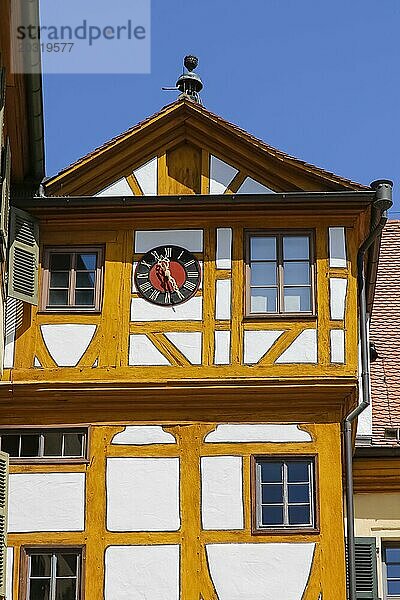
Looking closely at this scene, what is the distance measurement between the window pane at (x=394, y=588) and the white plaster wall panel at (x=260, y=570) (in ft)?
11.0

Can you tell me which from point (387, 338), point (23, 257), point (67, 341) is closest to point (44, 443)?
point (67, 341)

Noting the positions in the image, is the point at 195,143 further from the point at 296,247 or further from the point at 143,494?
the point at 143,494

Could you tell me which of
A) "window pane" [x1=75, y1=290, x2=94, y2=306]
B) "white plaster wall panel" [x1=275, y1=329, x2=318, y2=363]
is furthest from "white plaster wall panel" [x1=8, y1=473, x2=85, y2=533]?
"white plaster wall panel" [x1=275, y1=329, x2=318, y2=363]

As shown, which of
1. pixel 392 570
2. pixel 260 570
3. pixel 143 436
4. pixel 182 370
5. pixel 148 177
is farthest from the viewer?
pixel 392 570

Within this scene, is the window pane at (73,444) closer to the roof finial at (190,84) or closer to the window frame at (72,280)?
the window frame at (72,280)

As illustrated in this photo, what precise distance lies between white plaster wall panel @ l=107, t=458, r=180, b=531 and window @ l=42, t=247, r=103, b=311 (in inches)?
88.6

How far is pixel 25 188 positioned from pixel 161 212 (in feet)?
6.28

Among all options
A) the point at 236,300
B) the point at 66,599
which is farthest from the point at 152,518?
the point at 236,300

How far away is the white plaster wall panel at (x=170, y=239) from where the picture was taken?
65.4 feet

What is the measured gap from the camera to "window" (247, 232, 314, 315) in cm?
1944

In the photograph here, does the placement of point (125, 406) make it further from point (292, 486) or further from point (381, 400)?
point (381, 400)

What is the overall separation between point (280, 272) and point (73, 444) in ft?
11.8

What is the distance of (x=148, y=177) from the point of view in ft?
66.8

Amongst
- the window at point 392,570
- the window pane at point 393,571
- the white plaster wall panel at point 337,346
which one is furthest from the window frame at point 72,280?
the window pane at point 393,571
